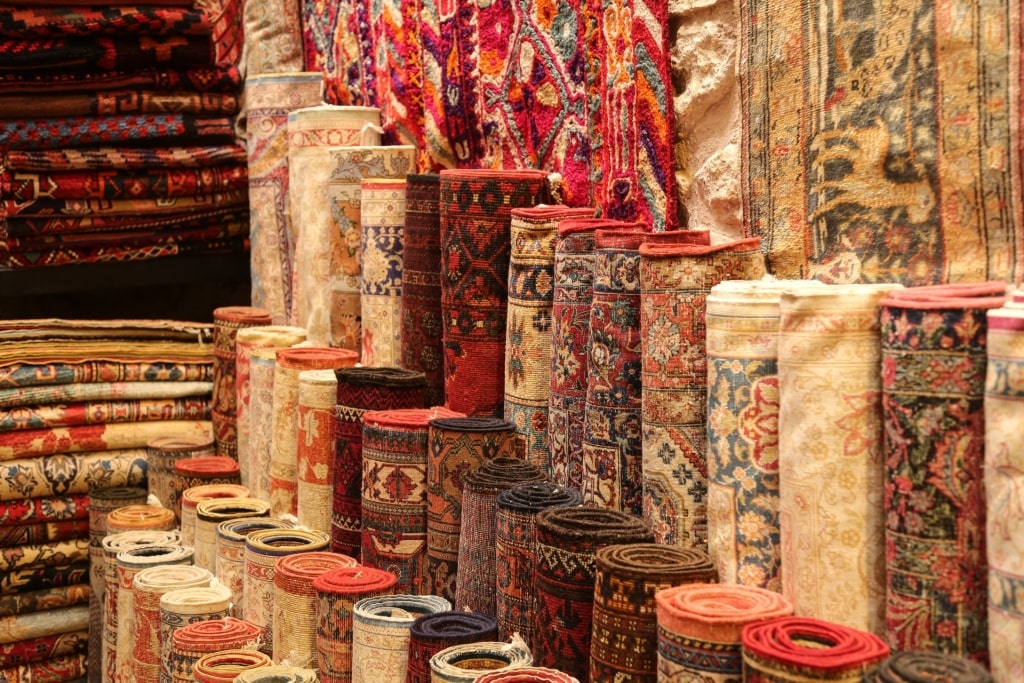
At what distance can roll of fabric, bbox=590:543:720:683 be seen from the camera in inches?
64.9

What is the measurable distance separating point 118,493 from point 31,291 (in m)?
0.80

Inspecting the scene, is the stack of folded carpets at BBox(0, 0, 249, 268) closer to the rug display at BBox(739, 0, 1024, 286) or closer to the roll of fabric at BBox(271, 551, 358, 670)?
the roll of fabric at BBox(271, 551, 358, 670)

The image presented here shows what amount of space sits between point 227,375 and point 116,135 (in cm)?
100

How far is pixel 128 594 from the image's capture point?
9.41 feet

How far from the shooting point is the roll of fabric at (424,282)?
2668 millimetres

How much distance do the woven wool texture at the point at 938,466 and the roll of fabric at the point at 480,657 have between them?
0.69 meters

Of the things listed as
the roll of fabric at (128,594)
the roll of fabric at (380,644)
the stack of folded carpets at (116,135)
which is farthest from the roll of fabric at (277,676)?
the stack of folded carpets at (116,135)

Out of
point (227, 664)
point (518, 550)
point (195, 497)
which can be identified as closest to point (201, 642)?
point (227, 664)

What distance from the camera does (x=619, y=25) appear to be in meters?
2.23

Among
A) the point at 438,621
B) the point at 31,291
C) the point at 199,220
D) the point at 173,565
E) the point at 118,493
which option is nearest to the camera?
the point at 438,621

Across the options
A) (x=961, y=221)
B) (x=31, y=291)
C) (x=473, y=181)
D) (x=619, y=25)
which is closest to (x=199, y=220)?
(x=31, y=291)

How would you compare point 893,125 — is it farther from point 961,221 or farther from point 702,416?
point 702,416

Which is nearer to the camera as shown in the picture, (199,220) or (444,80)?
(444,80)

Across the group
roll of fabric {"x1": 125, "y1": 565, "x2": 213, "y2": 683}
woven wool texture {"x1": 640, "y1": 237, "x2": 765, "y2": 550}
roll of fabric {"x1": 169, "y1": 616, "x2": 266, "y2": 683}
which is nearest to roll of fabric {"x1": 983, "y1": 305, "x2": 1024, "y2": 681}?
woven wool texture {"x1": 640, "y1": 237, "x2": 765, "y2": 550}
